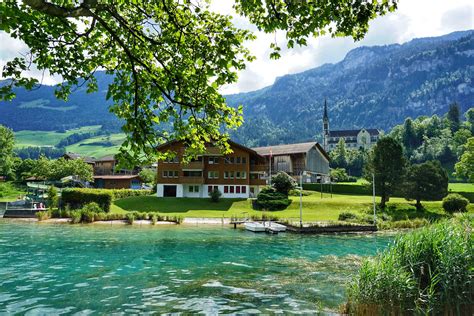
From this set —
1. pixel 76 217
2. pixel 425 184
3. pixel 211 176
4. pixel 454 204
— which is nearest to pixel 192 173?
pixel 211 176

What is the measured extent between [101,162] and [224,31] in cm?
11380

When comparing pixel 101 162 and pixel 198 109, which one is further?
pixel 101 162

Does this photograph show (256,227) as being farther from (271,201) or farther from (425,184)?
(425,184)

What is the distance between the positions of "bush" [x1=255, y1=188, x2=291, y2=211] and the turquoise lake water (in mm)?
26006

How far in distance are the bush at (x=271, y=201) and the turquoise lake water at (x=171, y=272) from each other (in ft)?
85.3

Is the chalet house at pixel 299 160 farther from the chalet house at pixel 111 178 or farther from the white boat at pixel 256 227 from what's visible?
the white boat at pixel 256 227

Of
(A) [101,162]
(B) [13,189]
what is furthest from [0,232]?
(A) [101,162]

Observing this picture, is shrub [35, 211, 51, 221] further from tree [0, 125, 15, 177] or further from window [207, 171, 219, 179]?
tree [0, 125, 15, 177]

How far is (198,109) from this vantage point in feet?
32.8

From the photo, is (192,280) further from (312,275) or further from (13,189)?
(13,189)

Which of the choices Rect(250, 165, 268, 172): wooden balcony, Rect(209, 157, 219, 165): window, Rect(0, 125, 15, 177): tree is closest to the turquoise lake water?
Rect(209, 157, 219, 165): window

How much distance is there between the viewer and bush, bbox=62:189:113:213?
5575 centimetres

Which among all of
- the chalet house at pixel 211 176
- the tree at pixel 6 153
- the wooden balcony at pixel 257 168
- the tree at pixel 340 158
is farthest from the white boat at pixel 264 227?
the tree at pixel 340 158

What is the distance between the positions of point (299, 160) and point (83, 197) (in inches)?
2208
